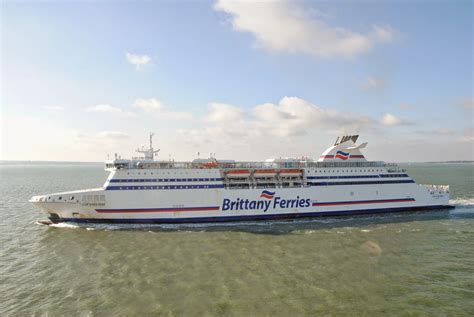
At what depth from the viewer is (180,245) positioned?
17922 millimetres

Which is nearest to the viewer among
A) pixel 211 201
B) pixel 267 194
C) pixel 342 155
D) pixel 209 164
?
pixel 211 201

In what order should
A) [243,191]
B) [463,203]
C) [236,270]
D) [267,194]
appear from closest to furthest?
[236,270]
[243,191]
[267,194]
[463,203]

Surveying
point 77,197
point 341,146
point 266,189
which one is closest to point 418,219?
point 341,146

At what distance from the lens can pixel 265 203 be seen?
970 inches

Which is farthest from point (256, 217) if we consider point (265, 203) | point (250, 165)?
point (250, 165)

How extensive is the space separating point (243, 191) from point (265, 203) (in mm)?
2150

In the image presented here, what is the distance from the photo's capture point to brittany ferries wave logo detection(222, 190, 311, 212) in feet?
78.5

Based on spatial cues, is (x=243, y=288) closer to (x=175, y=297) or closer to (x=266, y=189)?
(x=175, y=297)

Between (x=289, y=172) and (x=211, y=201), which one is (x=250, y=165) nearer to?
(x=289, y=172)

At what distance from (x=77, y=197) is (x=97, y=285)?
11443 millimetres

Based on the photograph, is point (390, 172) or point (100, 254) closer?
point (100, 254)

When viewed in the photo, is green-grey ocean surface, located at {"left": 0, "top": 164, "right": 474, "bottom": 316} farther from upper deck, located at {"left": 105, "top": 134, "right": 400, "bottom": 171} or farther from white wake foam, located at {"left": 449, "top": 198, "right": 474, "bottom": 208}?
white wake foam, located at {"left": 449, "top": 198, "right": 474, "bottom": 208}

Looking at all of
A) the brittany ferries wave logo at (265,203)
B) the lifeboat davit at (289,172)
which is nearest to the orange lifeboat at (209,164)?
the brittany ferries wave logo at (265,203)

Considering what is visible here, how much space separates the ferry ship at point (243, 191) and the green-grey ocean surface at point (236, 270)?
144cm
